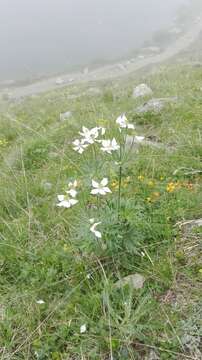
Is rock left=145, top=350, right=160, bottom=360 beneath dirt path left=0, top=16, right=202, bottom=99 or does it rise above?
above

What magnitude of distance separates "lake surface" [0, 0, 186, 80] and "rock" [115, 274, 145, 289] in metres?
31.3

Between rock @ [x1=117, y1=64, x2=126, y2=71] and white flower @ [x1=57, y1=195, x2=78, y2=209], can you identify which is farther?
rock @ [x1=117, y1=64, x2=126, y2=71]

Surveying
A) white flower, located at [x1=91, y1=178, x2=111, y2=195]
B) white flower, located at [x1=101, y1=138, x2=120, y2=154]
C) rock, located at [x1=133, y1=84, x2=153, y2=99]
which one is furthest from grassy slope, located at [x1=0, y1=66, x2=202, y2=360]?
rock, located at [x1=133, y1=84, x2=153, y2=99]

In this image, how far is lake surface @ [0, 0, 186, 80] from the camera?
122ft

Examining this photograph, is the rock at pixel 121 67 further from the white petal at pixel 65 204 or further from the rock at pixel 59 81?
the white petal at pixel 65 204

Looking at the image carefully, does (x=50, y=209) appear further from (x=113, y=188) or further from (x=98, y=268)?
(x=98, y=268)

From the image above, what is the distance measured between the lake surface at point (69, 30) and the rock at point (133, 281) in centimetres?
3129

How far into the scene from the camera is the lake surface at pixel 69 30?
37138mm

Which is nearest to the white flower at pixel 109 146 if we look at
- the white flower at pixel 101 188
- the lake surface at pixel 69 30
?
the white flower at pixel 101 188

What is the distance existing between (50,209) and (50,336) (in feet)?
4.88

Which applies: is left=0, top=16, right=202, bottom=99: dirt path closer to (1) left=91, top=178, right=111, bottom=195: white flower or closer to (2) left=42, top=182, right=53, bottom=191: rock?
(2) left=42, top=182, right=53, bottom=191: rock

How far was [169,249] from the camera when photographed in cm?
310

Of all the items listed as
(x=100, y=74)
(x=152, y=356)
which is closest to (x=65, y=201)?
(x=152, y=356)

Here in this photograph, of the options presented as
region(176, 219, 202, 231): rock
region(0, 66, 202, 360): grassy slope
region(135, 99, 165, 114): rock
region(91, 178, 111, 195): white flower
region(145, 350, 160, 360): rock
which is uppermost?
region(91, 178, 111, 195): white flower
